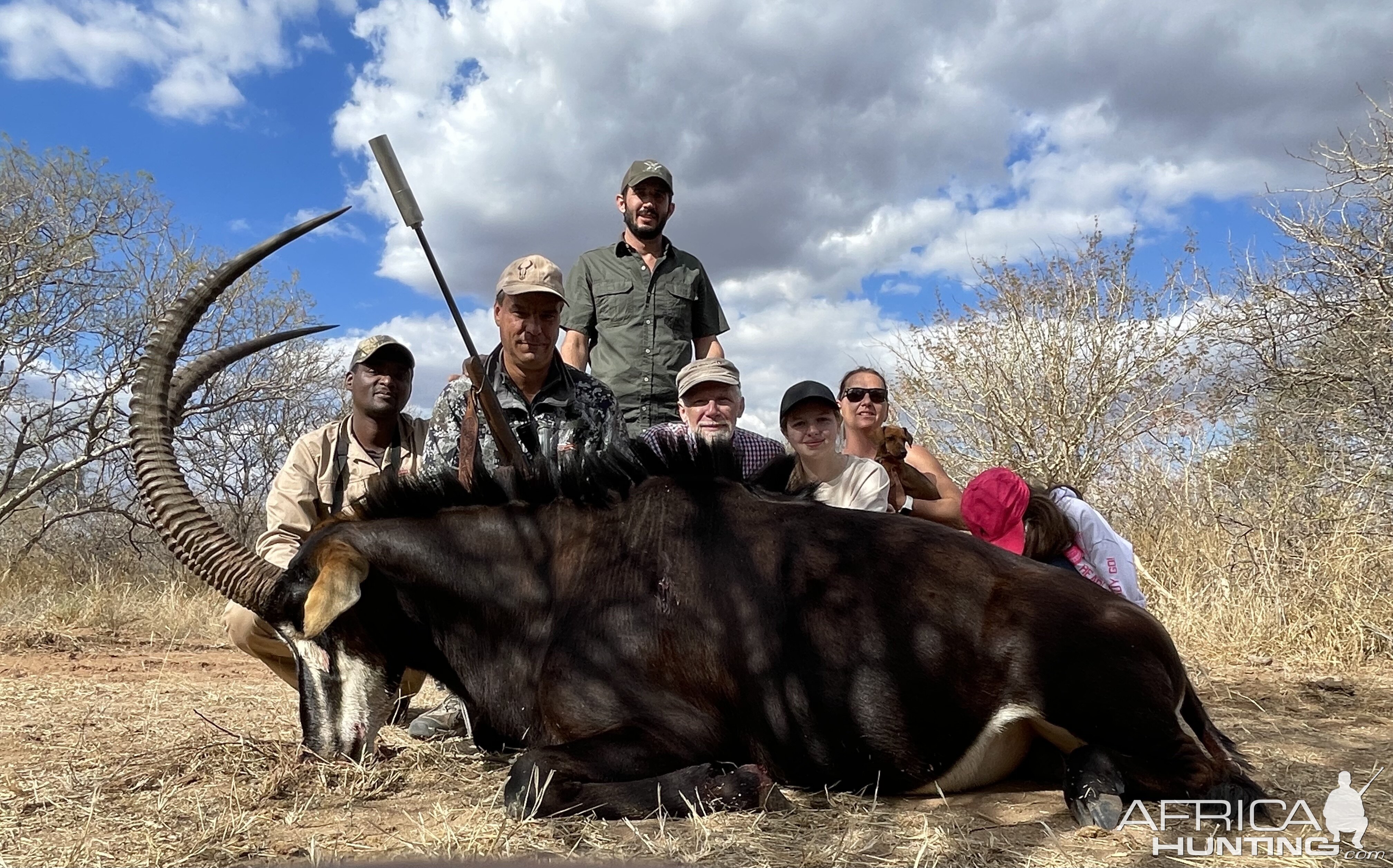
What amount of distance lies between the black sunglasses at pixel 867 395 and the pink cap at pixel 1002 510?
4.06 feet

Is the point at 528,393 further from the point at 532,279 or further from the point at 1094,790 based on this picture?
the point at 1094,790

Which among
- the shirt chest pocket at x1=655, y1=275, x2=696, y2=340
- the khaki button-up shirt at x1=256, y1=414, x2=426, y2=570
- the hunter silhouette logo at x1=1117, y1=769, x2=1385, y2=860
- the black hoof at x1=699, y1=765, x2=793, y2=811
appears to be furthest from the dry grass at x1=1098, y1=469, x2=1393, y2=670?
the khaki button-up shirt at x1=256, y1=414, x2=426, y2=570

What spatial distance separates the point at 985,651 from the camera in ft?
11.4

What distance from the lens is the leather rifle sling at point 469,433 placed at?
5.50 meters

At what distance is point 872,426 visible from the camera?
6445 millimetres

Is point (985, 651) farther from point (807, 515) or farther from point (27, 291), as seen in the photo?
point (27, 291)

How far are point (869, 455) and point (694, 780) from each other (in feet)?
11.5

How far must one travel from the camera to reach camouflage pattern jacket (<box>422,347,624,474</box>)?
5.71m

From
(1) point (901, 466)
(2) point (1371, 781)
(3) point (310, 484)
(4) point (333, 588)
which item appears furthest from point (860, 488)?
(3) point (310, 484)

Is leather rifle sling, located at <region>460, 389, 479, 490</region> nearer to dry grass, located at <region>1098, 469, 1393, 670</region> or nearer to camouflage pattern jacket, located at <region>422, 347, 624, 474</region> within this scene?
camouflage pattern jacket, located at <region>422, 347, 624, 474</region>

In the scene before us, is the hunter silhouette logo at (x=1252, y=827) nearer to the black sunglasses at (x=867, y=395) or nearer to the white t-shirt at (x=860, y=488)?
the white t-shirt at (x=860, y=488)

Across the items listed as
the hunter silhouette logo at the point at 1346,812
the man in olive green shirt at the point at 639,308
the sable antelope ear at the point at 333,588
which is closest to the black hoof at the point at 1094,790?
the hunter silhouette logo at the point at 1346,812

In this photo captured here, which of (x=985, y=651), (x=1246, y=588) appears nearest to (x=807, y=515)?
(x=985, y=651)

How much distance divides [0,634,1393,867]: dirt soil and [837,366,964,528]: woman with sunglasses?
2076mm
